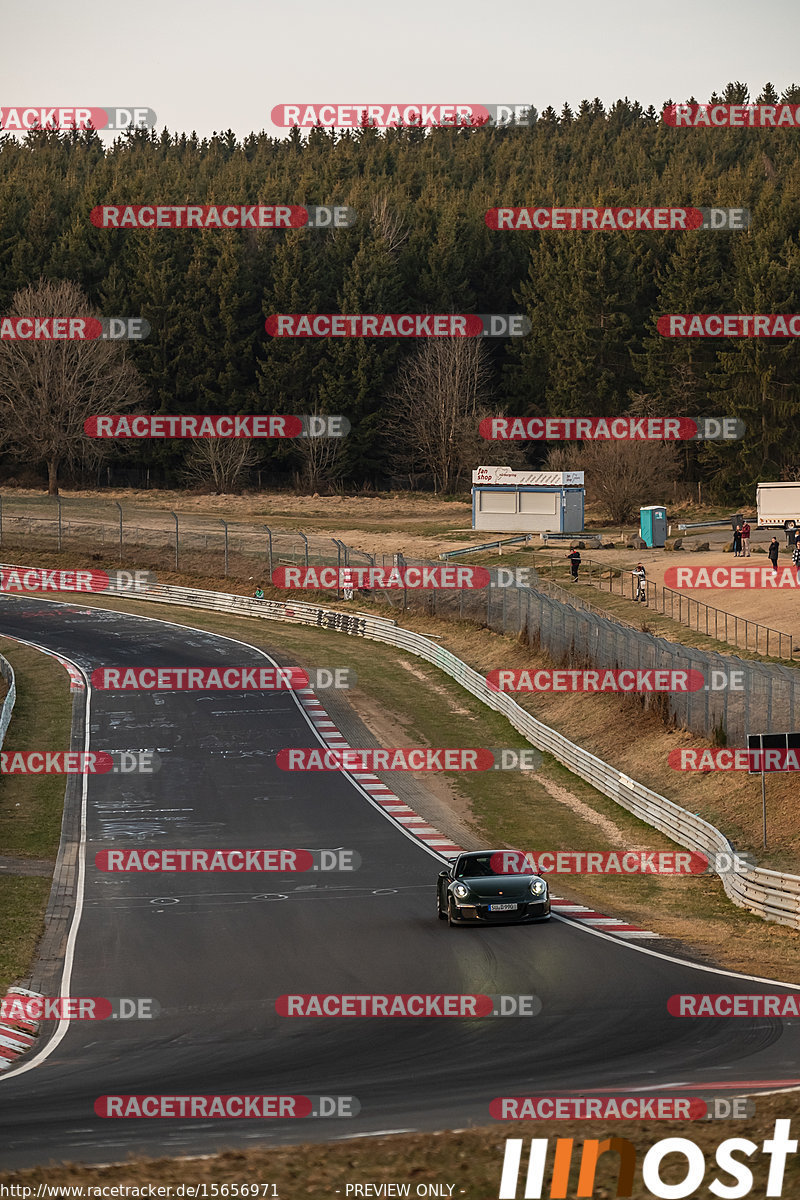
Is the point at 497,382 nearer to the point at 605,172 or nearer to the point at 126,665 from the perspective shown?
the point at 605,172

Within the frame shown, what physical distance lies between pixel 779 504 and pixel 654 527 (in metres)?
8.62

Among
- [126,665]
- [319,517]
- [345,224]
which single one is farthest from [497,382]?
[126,665]

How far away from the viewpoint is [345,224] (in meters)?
116

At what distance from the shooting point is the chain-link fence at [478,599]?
32.0 metres

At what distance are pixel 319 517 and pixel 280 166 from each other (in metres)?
63.3

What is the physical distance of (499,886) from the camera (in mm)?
22219

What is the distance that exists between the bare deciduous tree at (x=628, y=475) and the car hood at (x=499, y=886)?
209 feet
